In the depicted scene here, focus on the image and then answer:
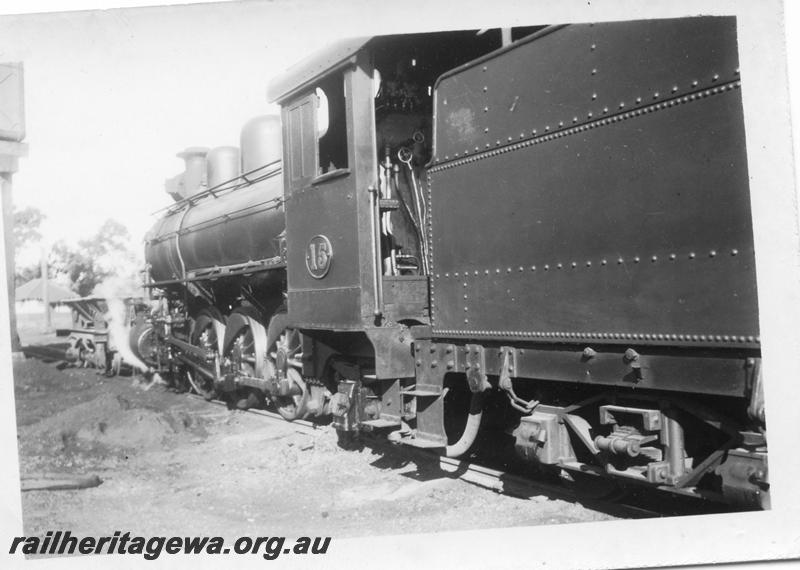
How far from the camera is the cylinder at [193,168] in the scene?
10.6 meters

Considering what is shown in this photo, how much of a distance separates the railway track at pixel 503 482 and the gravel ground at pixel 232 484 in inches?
2.3

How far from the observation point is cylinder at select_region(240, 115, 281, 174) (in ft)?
27.8

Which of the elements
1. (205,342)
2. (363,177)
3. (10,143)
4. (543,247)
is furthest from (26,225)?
(205,342)

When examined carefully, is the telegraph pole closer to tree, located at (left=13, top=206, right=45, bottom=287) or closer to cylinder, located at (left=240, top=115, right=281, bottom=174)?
tree, located at (left=13, top=206, right=45, bottom=287)

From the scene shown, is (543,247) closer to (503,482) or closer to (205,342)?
(503,482)

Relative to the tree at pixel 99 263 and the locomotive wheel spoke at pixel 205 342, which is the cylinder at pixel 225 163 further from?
the locomotive wheel spoke at pixel 205 342

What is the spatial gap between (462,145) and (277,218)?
3.25 m

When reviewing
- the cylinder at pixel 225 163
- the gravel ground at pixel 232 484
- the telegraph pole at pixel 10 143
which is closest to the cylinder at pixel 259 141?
the cylinder at pixel 225 163

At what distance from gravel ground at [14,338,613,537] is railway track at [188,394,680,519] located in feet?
0.19

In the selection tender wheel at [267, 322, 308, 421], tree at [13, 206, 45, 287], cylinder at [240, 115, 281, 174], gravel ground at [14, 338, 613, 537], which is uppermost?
cylinder at [240, 115, 281, 174]

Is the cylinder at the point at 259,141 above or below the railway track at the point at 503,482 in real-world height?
above

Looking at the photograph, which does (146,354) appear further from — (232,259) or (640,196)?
(640,196)

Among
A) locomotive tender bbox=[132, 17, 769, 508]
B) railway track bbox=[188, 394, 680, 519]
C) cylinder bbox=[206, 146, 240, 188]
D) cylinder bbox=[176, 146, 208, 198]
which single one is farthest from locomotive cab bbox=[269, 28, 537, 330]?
cylinder bbox=[176, 146, 208, 198]

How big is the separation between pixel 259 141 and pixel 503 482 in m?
5.93
